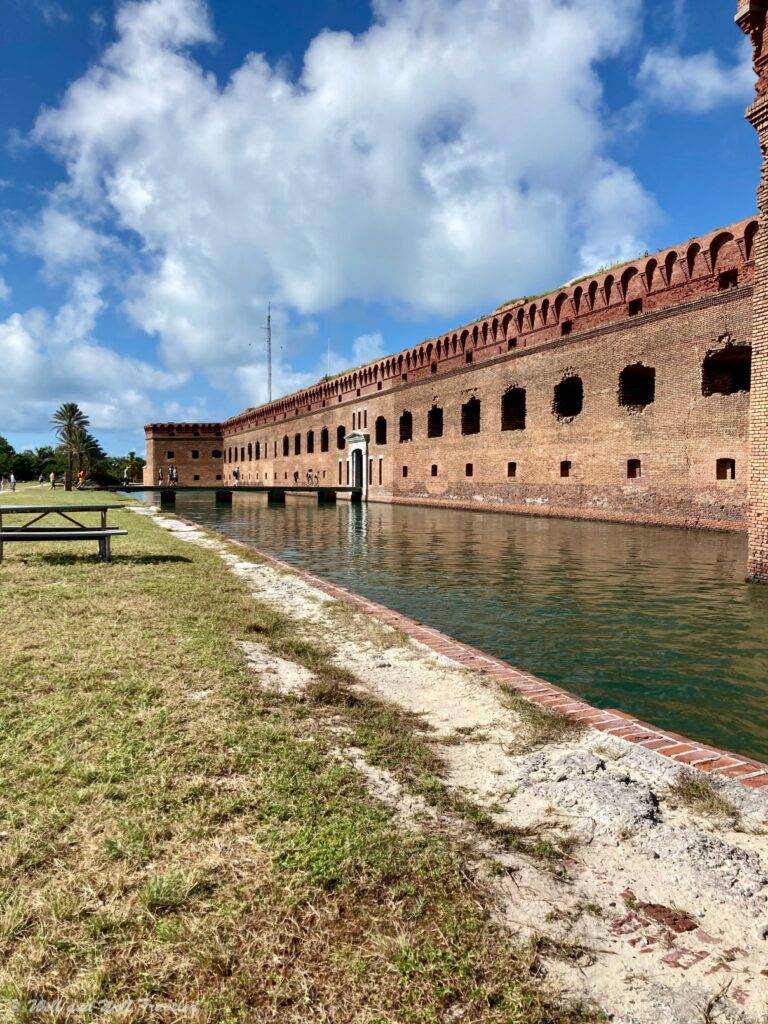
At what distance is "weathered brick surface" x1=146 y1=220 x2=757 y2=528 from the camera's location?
50.2 feet

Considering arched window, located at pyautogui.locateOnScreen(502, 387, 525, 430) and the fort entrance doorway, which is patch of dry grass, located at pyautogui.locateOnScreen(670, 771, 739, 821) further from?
the fort entrance doorway

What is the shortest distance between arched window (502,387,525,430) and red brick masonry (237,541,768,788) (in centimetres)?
1899

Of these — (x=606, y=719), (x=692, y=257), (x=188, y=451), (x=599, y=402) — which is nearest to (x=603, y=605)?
(x=606, y=719)

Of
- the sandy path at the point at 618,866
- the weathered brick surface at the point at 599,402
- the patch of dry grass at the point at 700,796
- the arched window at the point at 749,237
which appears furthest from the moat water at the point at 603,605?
the arched window at the point at 749,237

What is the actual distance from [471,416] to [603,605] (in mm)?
19802

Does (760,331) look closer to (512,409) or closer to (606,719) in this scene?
(606,719)

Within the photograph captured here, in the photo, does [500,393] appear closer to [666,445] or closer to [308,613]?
[666,445]

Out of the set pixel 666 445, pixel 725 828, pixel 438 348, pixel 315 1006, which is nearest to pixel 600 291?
pixel 666 445

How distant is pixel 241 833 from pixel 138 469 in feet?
282

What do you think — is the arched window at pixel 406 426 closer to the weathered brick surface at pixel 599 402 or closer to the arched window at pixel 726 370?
the weathered brick surface at pixel 599 402

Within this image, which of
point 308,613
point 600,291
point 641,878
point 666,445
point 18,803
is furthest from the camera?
point 600,291

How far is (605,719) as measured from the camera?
135 inches

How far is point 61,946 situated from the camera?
5.45 feet

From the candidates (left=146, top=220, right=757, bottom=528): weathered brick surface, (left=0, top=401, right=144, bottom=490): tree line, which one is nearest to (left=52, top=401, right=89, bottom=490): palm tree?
(left=0, top=401, right=144, bottom=490): tree line
